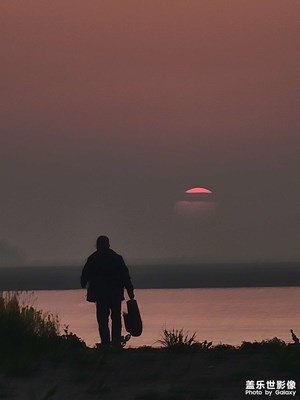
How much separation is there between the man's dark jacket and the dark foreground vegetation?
1.03 metres

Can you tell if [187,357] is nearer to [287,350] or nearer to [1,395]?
[287,350]

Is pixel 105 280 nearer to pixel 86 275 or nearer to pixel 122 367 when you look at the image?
pixel 86 275

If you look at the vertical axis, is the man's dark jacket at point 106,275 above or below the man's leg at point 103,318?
above

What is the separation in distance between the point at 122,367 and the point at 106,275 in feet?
11.7

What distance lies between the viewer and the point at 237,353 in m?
17.2

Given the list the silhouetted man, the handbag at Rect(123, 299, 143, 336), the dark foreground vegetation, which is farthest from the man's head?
the dark foreground vegetation

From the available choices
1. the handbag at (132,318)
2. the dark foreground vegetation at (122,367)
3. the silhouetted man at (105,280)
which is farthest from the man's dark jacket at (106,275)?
the dark foreground vegetation at (122,367)

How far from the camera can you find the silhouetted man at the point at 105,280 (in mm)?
19266

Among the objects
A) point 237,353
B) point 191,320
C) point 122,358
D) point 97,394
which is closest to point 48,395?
point 97,394

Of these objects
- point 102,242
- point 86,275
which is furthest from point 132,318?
point 102,242

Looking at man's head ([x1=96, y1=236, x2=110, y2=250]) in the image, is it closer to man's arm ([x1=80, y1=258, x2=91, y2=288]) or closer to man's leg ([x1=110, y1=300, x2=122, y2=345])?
man's arm ([x1=80, y1=258, x2=91, y2=288])

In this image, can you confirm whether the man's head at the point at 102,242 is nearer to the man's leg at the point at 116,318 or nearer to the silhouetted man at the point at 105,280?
the silhouetted man at the point at 105,280

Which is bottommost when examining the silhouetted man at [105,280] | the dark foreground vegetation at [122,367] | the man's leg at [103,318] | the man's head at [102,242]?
the dark foreground vegetation at [122,367]

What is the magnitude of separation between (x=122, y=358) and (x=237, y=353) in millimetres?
1604
